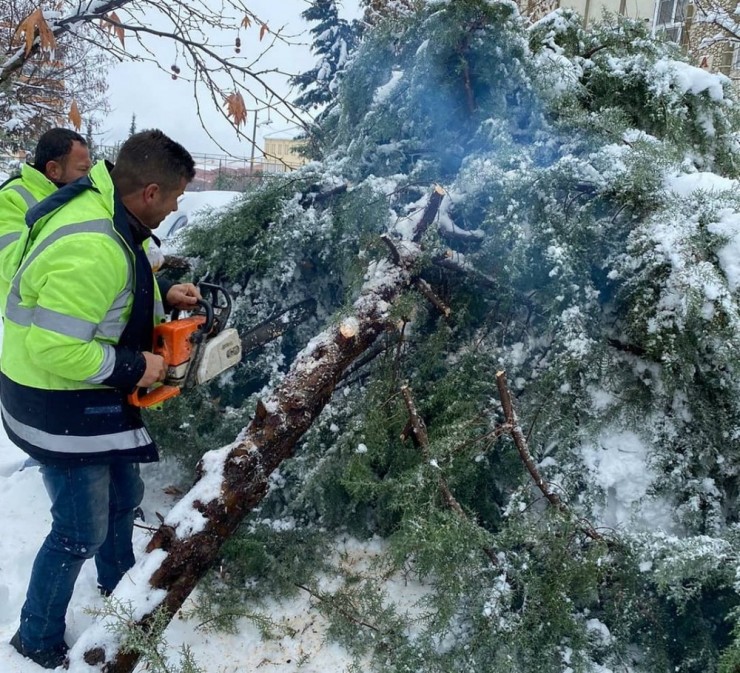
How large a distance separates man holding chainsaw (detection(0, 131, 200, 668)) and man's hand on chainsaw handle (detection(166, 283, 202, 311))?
129 mm

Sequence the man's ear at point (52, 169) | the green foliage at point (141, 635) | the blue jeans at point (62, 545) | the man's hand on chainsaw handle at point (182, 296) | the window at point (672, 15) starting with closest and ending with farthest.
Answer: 1. the green foliage at point (141, 635)
2. the blue jeans at point (62, 545)
3. the man's hand on chainsaw handle at point (182, 296)
4. the man's ear at point (52, 169)
5. the window at point (672, 15)

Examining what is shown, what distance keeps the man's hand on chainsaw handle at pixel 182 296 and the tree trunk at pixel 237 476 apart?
1.70ft

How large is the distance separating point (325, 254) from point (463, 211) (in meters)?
0.80

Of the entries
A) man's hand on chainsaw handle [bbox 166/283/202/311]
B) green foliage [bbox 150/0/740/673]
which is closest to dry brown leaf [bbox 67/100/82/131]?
green foliage [bbox 150/0/740/673]

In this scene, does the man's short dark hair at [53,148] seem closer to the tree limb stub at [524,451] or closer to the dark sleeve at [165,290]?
the dark sleeve at [165,290]

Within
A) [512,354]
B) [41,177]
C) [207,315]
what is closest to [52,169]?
[41,177]

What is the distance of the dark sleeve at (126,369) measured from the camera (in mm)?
1917

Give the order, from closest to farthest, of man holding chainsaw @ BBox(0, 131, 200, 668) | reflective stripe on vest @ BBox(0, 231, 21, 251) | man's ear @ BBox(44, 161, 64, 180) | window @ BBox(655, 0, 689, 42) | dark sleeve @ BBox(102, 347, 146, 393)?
man holding chainsaw @ BBox(0, 131, 200, 668), dark sleeve @ BBox(102, 347, 146, 393), reflective stripe on vest @ BBox(0, 231, 21, 251), man's ear @ BBox(44, 161, 64, 180), window @ BBox(655, 0, 689, 42)

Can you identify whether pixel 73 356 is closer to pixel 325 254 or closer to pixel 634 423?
pixel 325 254

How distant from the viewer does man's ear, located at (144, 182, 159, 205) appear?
2061 millimetres

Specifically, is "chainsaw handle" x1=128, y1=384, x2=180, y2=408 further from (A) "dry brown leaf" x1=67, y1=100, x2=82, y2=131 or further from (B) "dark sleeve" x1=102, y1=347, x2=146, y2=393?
(A) "dry brown leaf" x1=67, y1=100, x2=82, y2=131

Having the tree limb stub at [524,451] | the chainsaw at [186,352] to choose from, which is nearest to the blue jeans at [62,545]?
the chainsaw at [186,352]

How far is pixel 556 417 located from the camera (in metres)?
2.38

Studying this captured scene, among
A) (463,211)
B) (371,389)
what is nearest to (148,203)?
(371,389)
